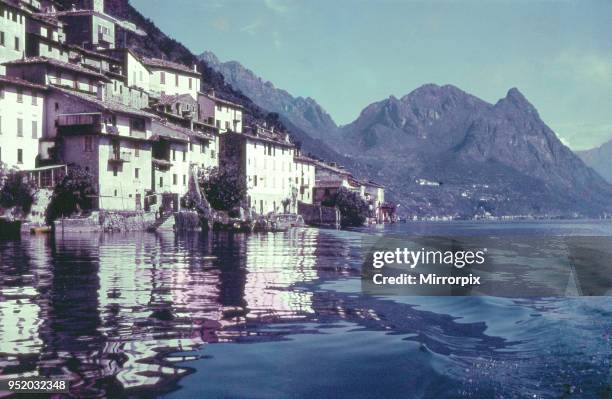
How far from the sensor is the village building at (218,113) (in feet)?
307

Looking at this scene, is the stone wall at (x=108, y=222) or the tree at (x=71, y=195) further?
the tree at (x=71, y=195)

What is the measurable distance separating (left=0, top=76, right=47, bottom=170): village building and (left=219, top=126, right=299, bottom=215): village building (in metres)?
27.9

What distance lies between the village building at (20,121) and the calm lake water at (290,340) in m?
41.2

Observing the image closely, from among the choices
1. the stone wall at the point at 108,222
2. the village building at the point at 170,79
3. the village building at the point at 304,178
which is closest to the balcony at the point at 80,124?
the stone wall at the point at 108,222

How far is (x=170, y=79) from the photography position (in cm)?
9244

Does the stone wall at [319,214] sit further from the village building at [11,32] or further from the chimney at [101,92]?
the village building at [11,32]

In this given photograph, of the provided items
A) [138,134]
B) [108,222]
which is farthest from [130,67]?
[108,222]

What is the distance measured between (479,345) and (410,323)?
1.91 meters

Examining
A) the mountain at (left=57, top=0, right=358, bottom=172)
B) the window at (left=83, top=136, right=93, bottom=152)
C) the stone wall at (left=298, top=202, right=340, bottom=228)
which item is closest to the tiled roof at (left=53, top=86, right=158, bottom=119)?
the window at (left=83, top=136, right=93, bottom=152)

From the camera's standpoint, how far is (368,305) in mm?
15172

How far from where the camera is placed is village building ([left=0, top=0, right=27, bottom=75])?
6322 centimetres

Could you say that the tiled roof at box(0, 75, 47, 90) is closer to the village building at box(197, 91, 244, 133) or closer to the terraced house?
the terraced house

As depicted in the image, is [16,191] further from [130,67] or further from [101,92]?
[130,67]

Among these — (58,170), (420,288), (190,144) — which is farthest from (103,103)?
(420,288)
